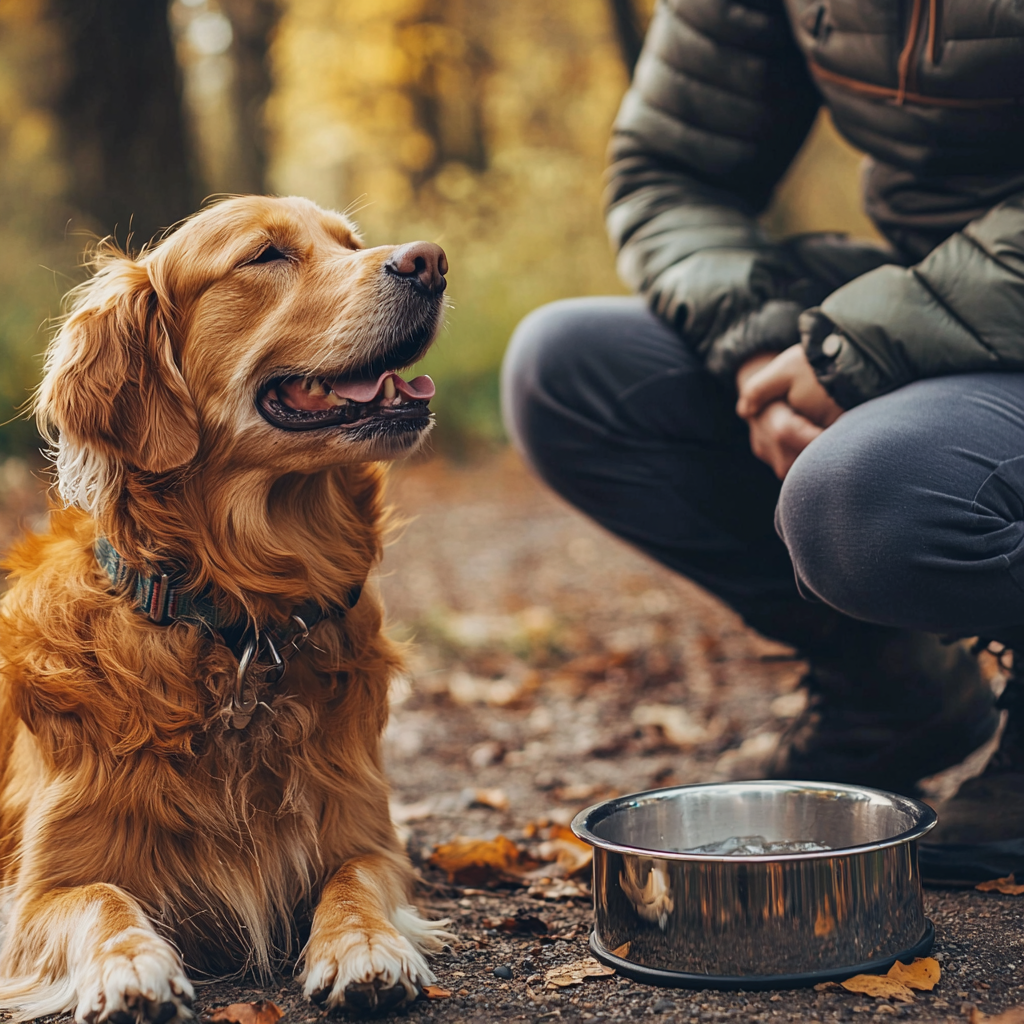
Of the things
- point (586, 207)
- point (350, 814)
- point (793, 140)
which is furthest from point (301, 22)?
point (350, 814)

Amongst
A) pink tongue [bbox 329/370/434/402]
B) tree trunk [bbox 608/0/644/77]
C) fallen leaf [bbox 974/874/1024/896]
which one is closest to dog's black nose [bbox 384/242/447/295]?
pink tongue [bbox 329/370/434/402]

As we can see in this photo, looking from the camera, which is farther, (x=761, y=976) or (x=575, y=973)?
(x=575, y=973)

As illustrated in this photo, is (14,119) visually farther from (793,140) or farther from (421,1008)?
(421,1008)

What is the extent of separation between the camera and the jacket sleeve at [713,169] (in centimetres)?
245

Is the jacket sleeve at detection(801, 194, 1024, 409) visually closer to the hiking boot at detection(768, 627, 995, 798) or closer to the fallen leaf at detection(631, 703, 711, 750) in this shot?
the hiking boot at detection(768, 627, 995, 798)

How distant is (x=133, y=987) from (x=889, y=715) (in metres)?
1.66

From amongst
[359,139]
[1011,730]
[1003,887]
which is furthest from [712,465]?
[359,139]

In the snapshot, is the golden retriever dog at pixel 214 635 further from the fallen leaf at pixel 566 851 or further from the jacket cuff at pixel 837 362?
the jacket cuff at pixel 837 362

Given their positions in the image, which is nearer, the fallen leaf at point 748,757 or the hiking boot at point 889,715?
the hiking boot at point 889,715

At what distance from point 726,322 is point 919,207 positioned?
0.45 metres

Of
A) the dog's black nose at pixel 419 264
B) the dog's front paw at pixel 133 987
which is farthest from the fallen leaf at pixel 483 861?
the dog's black nose at pixel 419 264

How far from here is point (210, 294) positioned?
2148 millimetres

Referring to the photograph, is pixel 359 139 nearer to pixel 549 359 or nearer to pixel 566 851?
pixel 549 359

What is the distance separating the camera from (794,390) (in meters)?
2.22
